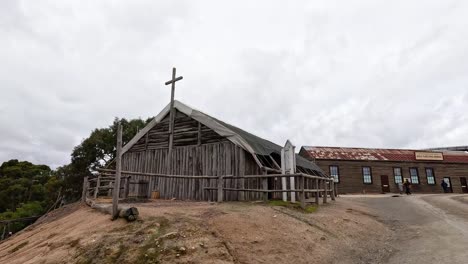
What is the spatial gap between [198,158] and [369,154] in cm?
2730

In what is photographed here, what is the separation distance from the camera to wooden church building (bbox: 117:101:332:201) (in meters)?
13.9

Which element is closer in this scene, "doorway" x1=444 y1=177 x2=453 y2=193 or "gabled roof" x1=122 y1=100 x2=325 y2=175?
"gabled roof" x1=122 y1=100 x2=325 y2=175

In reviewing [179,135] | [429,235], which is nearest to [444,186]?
[429,235]

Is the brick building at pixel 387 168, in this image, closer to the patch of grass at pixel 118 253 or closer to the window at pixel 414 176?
the window at pixel 414 176

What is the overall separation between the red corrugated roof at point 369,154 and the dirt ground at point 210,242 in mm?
26055

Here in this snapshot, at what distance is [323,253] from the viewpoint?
698cm

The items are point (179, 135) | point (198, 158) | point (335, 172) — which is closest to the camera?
point (198, 158)

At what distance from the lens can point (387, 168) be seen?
34.4 metres

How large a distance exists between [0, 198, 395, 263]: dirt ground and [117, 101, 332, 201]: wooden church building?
444 cm

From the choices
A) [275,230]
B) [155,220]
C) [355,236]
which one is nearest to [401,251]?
[355,236]

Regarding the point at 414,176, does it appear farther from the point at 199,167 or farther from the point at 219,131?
the point at 199,167

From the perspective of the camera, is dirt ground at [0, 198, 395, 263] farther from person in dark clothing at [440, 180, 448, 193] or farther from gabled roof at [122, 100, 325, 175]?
person in dark clothing at [440, 180, 448, 193]

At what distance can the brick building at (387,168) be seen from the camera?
33.6 m

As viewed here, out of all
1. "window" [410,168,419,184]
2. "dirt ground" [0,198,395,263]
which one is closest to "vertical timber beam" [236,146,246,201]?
"dirt ground" [0,198,395,263]
